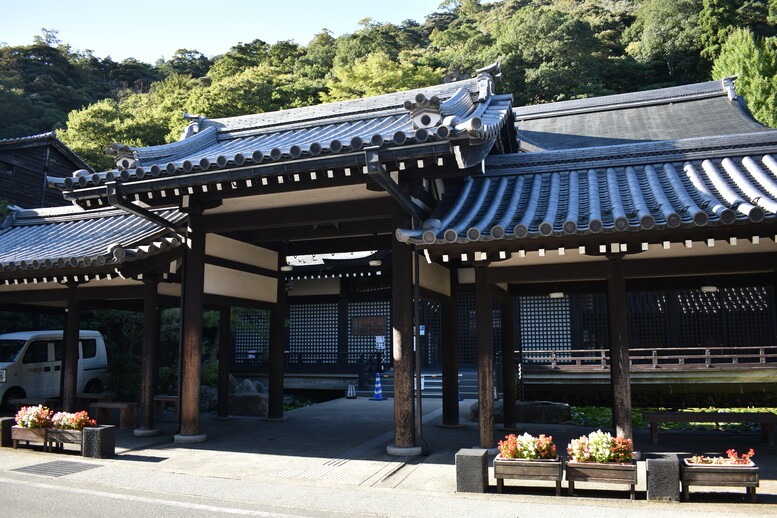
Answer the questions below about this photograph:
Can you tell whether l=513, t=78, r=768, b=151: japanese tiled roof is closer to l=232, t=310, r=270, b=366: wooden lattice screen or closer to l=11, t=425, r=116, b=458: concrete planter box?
l=232, t=310, r=270, b=366: wooden lattice screen

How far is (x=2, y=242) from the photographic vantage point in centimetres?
1432

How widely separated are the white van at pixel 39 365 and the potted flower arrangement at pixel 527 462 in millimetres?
13671

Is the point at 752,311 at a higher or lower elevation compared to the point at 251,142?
lower

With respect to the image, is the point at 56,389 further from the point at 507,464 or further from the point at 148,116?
the point at 148,116

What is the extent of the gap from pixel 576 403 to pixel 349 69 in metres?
30.6

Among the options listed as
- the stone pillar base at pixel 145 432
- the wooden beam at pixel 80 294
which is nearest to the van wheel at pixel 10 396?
the wooden beam at pixel 80 294

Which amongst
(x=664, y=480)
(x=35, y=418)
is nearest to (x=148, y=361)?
(x=35, y=418)

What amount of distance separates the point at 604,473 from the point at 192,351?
7.02 metres

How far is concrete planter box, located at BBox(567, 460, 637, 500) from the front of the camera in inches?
249

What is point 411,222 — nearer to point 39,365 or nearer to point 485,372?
point 485,372

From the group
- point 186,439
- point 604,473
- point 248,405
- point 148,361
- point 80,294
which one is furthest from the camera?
point 248,405

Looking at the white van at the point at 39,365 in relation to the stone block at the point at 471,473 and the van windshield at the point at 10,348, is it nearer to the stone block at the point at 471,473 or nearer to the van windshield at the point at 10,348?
the van windshield at the point at 10,348

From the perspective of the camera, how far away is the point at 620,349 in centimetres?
794

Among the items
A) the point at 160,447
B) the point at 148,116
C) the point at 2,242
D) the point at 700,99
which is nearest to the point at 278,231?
the point at 160,447
